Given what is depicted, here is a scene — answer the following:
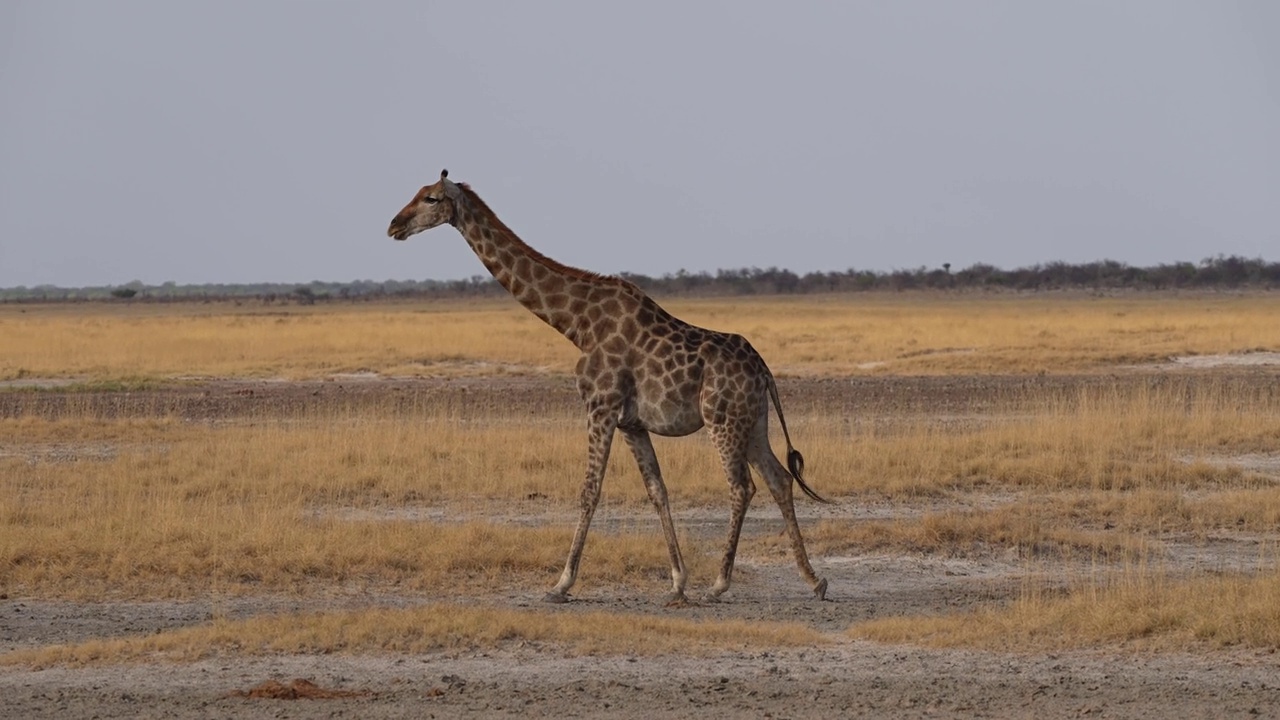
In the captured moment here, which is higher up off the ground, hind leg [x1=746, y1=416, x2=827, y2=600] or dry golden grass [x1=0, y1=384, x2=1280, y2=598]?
hind leg [x1=746, y1=416, x2=827, y2=600]

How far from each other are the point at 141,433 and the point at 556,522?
7.99 m

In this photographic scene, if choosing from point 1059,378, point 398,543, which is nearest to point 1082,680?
point 398,543

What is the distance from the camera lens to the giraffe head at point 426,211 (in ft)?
37.7

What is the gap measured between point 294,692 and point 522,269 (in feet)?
14.5

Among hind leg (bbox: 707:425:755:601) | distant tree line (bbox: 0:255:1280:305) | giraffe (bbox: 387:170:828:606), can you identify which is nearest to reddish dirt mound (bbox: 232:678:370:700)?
giraffe (bbox: 387:170:828:606)

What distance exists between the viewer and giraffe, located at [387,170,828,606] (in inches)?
429

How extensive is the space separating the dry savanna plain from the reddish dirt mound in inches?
0.8

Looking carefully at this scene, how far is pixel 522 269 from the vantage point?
1176 centimetres

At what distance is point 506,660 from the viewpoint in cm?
875

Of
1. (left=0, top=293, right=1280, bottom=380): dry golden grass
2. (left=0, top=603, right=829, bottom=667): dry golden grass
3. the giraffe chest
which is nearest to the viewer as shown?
(left=0, top=603, right=829, bottom=667): dry golden grass

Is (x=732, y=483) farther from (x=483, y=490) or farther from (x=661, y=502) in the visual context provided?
(x=483, y=490)

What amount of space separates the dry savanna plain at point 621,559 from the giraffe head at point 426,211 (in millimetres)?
2219

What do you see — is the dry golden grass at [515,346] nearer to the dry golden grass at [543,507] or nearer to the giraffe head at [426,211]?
the dry golden grass at [543,507]

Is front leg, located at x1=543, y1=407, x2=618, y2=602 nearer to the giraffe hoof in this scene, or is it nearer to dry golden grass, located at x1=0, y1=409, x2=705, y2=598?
dry golden grass, located at x1=0, y1=409, x2=705, y2=598
